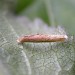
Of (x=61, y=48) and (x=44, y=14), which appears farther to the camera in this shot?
(x=44, y=14)

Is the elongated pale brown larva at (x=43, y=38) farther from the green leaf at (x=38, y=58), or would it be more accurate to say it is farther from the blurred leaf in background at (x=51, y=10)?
the blurred leaf in background at (x=51, y=10)

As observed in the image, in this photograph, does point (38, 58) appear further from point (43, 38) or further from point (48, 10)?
point (48, 10)

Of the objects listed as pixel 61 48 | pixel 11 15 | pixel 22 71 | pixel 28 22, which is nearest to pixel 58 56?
pixel 61 48

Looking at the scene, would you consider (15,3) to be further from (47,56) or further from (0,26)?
(47,56)

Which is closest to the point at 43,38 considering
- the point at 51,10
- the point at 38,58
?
the point at 38,58

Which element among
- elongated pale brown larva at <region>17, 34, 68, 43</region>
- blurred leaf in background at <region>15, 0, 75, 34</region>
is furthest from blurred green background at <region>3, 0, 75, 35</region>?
elongated pale brown larva at <region>17, 34, 68, 43</region>

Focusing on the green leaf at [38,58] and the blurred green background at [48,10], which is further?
the blurred green background at [48,10]

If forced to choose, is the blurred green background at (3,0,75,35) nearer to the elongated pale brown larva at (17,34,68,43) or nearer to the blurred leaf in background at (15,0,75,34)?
the blurred leaf in background at (15,0,75,34)

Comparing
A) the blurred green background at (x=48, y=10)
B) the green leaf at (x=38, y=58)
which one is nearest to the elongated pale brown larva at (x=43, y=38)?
the green leaf at (x=38, y=58)

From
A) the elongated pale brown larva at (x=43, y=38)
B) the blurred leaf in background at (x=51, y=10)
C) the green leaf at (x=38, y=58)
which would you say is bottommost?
the blurred leaf in background at (x=51, y=10)
